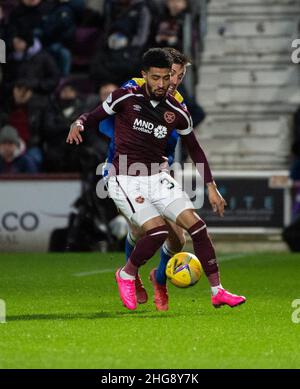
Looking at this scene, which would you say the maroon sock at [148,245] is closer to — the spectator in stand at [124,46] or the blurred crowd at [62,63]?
the blurred crowd at [62,63]

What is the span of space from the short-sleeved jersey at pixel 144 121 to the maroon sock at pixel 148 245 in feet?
1.75

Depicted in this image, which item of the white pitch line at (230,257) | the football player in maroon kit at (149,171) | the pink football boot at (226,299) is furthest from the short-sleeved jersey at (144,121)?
the white pitch line at (230,257)

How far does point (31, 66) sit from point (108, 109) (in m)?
10.2

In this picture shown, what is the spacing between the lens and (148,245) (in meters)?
9.77

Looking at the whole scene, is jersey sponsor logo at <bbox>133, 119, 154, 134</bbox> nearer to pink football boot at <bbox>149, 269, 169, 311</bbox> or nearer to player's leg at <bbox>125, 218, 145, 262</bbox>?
player's leg at <bbox>125, 218, 145, 262</bbox>

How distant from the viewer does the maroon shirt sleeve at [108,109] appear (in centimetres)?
1000

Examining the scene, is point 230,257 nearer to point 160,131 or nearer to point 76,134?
point 160,131

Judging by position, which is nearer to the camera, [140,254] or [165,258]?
[140,254]

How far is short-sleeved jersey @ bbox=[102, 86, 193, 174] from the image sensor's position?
9977 millimetres

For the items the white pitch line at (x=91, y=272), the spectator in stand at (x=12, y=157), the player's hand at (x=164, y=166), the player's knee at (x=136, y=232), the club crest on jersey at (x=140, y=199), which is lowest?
the white pitch line at (x=91, y=272)

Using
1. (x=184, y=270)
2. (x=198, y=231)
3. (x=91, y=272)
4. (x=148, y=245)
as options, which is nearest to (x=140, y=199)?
(x=148, y=245)

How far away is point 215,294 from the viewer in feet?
31.8
